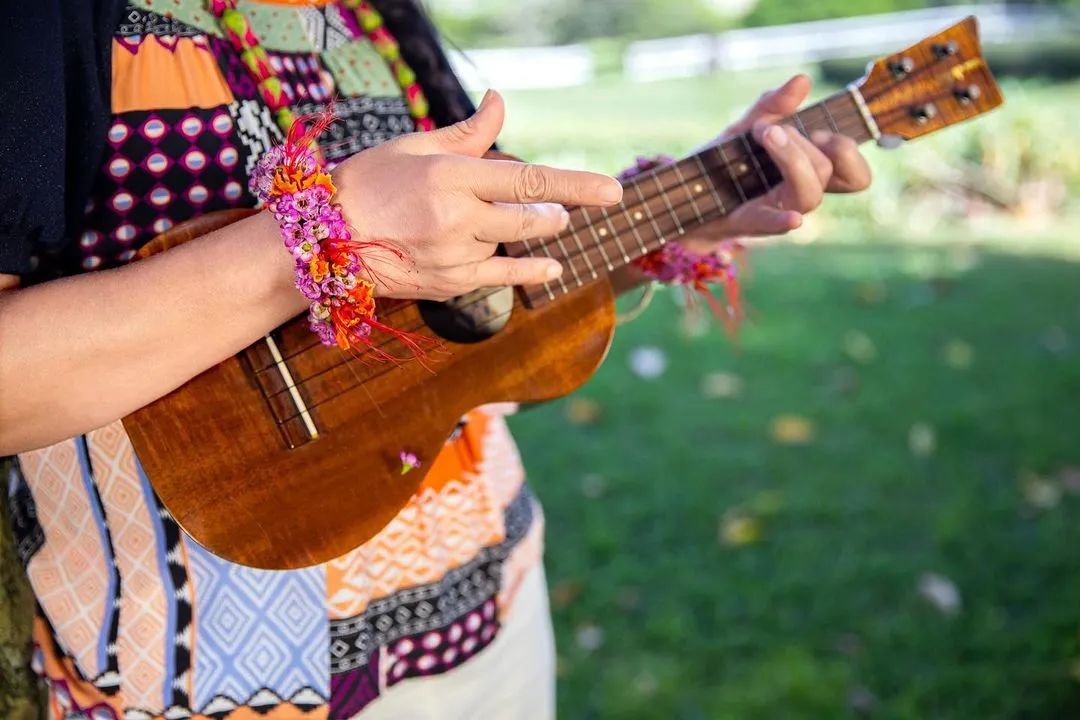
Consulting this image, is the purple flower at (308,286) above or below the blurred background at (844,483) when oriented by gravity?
above

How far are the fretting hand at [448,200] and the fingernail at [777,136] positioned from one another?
20.8 inches

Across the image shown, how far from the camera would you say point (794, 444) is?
466 centimetres

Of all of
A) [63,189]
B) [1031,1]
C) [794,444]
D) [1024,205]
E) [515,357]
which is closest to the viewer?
[63,189]

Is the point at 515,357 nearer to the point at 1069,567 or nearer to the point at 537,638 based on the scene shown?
the point at 537,638

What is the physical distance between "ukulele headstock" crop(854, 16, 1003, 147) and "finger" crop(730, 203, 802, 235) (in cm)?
31

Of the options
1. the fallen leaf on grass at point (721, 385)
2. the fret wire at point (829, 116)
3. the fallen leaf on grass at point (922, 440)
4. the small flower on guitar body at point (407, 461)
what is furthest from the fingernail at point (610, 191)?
the fallen leaf on grass at point (721, 385)

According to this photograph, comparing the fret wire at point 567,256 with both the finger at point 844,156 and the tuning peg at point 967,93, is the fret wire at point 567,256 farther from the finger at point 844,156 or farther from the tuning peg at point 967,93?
the tuning peg at point 967,93

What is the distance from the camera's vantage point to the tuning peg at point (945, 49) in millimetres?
1832

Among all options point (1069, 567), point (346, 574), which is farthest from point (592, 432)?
point (346, 574)

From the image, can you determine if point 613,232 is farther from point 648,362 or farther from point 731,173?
point 648,362

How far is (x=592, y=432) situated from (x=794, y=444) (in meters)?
0.97

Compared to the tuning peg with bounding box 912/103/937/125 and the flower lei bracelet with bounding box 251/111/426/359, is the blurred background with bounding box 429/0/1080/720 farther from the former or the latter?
the tuning peg with bounding box 912/103/937/125

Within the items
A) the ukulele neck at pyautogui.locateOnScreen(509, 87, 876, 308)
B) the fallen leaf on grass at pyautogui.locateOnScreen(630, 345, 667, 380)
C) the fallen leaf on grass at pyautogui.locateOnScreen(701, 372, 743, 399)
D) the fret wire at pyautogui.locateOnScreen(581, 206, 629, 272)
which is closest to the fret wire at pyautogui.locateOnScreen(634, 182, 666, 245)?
the ukulele neck at pyautogui.locateOnScreen(509, 87, 876, 308)

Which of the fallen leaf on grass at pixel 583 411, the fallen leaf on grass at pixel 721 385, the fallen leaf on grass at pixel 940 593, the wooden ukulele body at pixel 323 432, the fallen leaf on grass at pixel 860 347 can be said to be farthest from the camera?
the fallen leaf on grass at pixel 860 347
